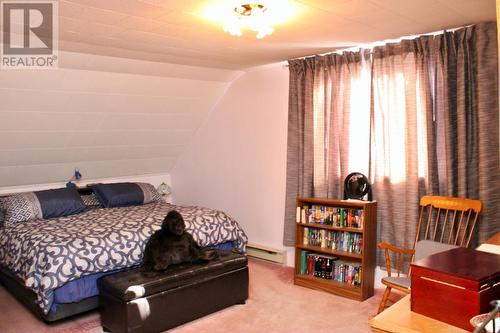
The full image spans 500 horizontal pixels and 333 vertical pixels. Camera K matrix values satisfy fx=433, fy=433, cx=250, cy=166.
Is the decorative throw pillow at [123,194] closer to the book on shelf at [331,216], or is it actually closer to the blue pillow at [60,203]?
the blue pillow at [60,203]

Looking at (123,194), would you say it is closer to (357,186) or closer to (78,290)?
(78,290)

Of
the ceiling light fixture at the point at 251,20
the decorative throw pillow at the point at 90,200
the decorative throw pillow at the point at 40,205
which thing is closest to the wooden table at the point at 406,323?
the ceiling light fixture at the point at 251,20

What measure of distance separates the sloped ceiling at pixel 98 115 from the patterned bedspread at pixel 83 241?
896mm

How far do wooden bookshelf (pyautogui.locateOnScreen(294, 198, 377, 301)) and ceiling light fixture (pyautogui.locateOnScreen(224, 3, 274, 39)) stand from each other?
163 centimetres

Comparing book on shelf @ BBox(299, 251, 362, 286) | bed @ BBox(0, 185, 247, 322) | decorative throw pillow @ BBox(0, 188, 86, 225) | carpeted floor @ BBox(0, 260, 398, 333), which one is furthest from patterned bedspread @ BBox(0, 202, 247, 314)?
book on shelf @ BBox(299, 251, 362, 286)

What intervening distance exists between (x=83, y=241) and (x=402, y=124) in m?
2.63

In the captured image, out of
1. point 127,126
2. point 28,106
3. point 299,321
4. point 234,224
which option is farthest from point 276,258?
point 28,106

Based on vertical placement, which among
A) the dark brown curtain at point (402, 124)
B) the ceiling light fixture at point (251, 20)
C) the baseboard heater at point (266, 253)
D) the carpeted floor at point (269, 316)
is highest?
the ceiling light fixture at point (251, 20)

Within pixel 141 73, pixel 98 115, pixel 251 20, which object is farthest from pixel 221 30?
pixel 98 115

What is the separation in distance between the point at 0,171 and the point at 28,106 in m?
0.94

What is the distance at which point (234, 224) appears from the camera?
4078mm

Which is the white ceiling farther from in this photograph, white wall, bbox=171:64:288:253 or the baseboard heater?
the baseboard heater

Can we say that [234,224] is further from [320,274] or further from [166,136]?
[166,136]

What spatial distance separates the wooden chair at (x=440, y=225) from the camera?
3.00 meters
